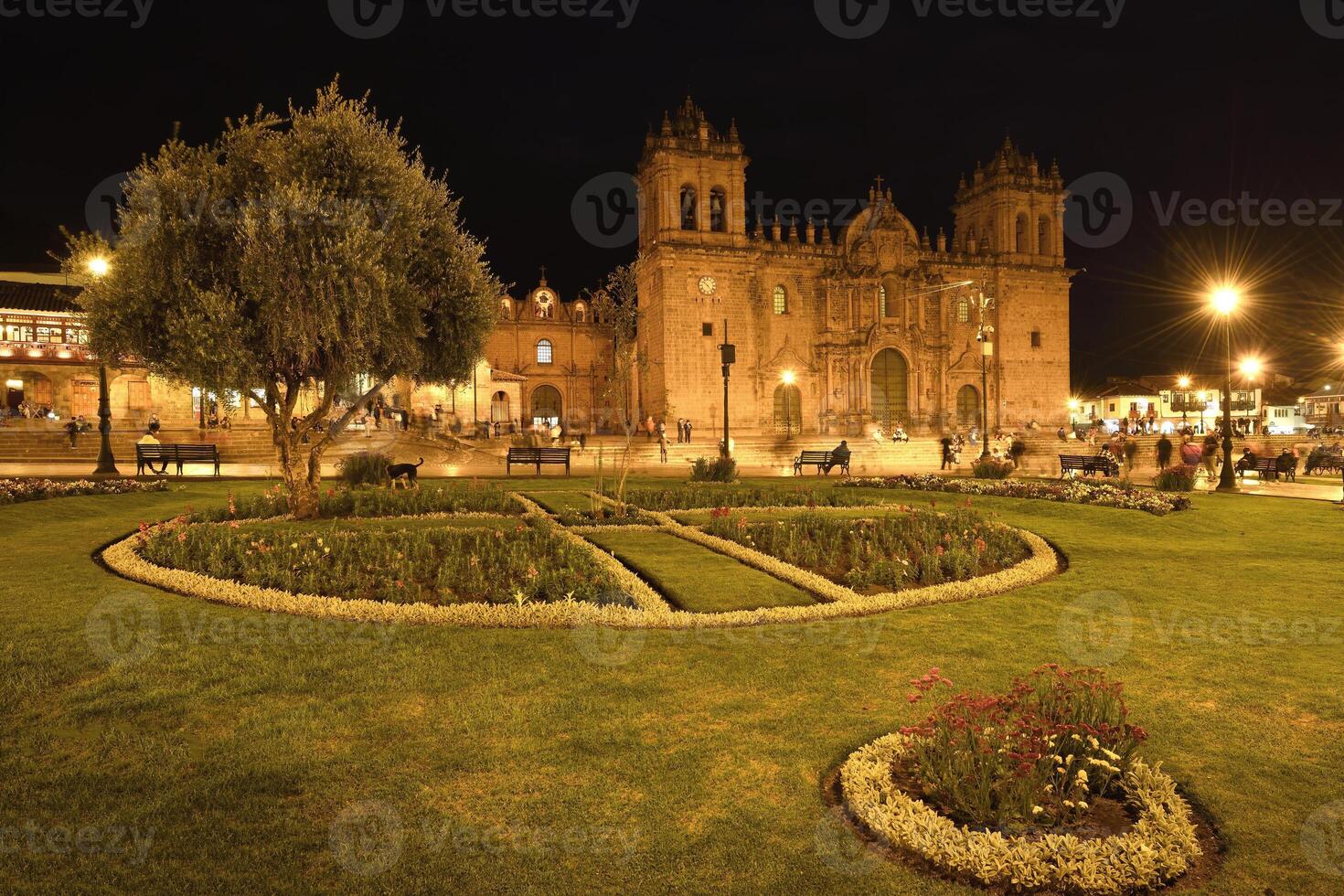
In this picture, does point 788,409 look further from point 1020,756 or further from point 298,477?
point 1020,756

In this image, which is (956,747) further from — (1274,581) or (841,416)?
(841,416)

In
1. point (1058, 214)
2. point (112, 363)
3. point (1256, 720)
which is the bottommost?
point (1256, 720)

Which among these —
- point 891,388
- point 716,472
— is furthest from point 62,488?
point 891,388

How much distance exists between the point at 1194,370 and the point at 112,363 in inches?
3643


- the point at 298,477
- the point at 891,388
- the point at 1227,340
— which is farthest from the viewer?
the point at 891,388

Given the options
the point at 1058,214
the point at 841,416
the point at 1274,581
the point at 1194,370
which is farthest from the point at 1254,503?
the point at 1194,370

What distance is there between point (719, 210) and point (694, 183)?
2056 mm

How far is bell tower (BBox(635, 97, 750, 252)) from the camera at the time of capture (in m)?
43.0

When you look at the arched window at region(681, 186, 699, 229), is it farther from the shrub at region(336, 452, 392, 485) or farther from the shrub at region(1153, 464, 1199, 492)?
the shrub at region(1153, 464, 1199, 492)

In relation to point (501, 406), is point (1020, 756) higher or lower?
lower

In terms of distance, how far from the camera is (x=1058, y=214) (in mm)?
51812

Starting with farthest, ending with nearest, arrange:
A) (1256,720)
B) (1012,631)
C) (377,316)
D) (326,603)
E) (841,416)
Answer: (841,416) → (377,316) → (326,603) → (1012,631) → (1256,720)

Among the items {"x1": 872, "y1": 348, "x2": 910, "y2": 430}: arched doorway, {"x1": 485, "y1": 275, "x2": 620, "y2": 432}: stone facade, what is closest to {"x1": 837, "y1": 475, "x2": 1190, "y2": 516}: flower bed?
{"x1": 872, "y1": 348, "x2": 910, "y2": 430}: arched doorway

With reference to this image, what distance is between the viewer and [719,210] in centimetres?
4478
